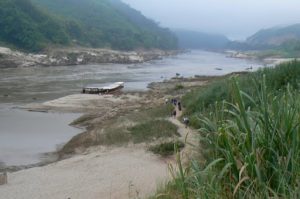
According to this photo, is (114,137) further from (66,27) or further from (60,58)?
(66,27)

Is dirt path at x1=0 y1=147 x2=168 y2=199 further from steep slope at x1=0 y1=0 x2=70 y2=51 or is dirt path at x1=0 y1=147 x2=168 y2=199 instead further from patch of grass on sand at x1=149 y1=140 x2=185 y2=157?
steep slope at x1=0 y1=0 x2=70 y2=51

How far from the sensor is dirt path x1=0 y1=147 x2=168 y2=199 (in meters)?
14.5

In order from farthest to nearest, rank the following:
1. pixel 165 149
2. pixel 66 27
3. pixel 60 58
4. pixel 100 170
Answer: pixel 66 27 → pixel 60 58 → pixel 165 149 → pixel 100 170

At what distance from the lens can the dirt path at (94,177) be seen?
1448 cm

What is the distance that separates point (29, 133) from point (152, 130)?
8.59 metres

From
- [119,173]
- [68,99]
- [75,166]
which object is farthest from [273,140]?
[68,99]

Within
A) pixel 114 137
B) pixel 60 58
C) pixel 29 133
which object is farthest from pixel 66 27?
pixel 114 137

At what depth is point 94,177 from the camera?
16.7m

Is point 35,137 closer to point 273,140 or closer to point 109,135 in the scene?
point 109,135

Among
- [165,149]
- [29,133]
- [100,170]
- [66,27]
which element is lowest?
[29,133]

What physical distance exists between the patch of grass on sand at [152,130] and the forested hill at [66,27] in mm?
72816

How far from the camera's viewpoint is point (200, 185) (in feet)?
17.4

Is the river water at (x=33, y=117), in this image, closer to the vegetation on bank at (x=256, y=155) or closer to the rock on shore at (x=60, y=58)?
the rock on shore at (x=60, y=58)

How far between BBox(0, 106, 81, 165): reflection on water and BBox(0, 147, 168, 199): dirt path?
2.99 metres
